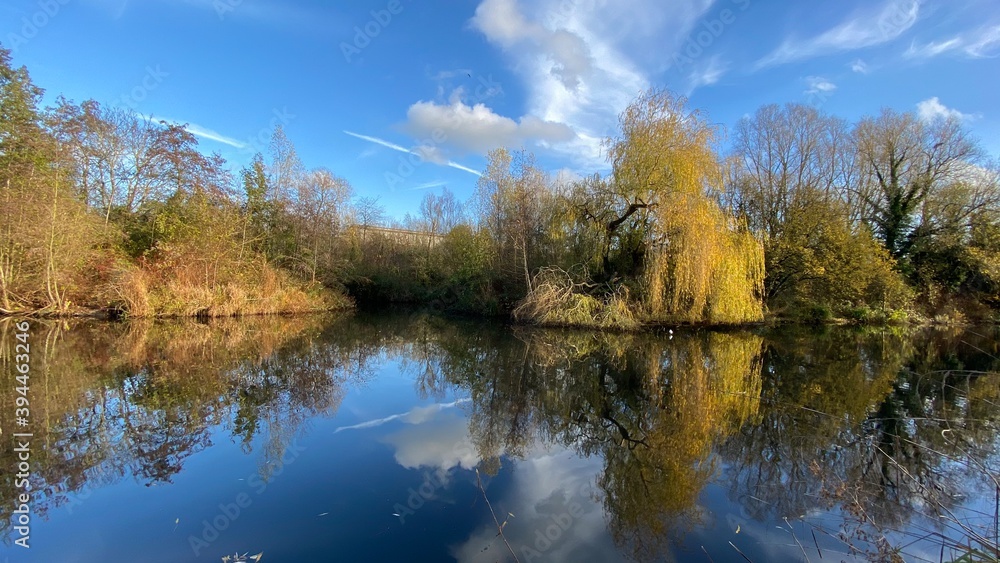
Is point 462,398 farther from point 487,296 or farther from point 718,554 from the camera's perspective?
point 487,296

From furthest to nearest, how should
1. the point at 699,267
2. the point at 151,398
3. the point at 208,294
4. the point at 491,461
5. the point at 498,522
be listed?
the point at 208,294 → the point at 699,267 → the point at 151,398 → the point at 491,461 → the point at 498,522

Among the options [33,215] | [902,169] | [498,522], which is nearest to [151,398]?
[498,522]

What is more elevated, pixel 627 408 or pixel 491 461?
pixel 627 408

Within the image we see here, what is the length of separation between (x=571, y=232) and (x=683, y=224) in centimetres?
393

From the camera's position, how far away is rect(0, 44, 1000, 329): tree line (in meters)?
12.7

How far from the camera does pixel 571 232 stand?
50.0ft

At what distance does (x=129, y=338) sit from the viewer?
10.4 m

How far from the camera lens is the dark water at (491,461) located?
2.92 metres

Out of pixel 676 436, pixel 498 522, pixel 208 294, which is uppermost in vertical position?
pixel 208 294

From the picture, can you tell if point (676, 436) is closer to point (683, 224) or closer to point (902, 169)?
point (683, 224)

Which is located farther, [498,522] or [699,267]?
[699,267]

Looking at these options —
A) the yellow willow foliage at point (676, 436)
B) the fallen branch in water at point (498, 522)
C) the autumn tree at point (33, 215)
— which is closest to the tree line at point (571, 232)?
the autumn tree at point (33, 215)

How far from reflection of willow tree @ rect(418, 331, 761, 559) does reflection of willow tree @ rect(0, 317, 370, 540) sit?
2.47m

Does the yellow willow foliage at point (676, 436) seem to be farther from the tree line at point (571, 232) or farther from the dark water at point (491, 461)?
the tree line at point (571, 232)
